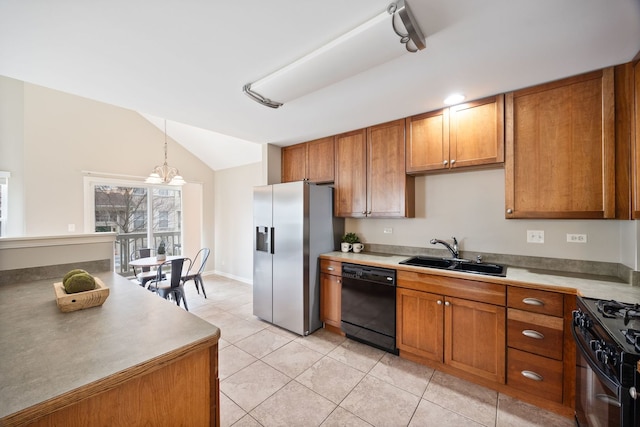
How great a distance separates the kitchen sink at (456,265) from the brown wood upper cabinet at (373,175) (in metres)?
0.50

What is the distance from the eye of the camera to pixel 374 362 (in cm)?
237

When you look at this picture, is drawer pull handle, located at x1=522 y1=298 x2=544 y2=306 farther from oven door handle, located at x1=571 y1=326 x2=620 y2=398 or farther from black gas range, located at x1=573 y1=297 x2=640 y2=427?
oven door handle, located at x1=571 y1=326 x2=620 y2=398

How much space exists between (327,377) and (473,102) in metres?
2.72

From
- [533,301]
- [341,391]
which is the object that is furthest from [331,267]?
[533,301]

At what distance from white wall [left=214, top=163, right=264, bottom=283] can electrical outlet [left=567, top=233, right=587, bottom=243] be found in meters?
4.26

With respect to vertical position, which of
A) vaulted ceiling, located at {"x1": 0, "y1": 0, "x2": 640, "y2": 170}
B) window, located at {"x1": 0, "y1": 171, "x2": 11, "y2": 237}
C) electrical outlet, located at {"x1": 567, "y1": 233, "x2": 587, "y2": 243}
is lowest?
electrical outlet, located at {"x1": 567, "y1": 233, "x2": 587, "y2": 243}

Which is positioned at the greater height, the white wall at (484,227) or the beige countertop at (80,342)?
the white wall at (484,227)

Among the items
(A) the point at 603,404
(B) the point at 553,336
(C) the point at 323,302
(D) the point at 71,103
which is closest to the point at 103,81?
(C) the point at 323,302

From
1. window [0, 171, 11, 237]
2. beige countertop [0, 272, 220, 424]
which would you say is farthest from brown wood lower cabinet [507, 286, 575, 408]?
window [0, 171, 11, 237]

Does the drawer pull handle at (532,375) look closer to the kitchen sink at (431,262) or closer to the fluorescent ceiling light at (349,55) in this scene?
the kitchen sink at (431,262)

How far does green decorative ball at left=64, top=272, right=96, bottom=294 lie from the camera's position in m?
1.27

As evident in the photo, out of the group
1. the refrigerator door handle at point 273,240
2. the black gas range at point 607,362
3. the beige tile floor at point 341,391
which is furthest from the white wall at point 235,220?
the black gas range at point 607,362

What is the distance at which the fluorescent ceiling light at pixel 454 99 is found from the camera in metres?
2.15

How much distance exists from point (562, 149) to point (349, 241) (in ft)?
7.02
